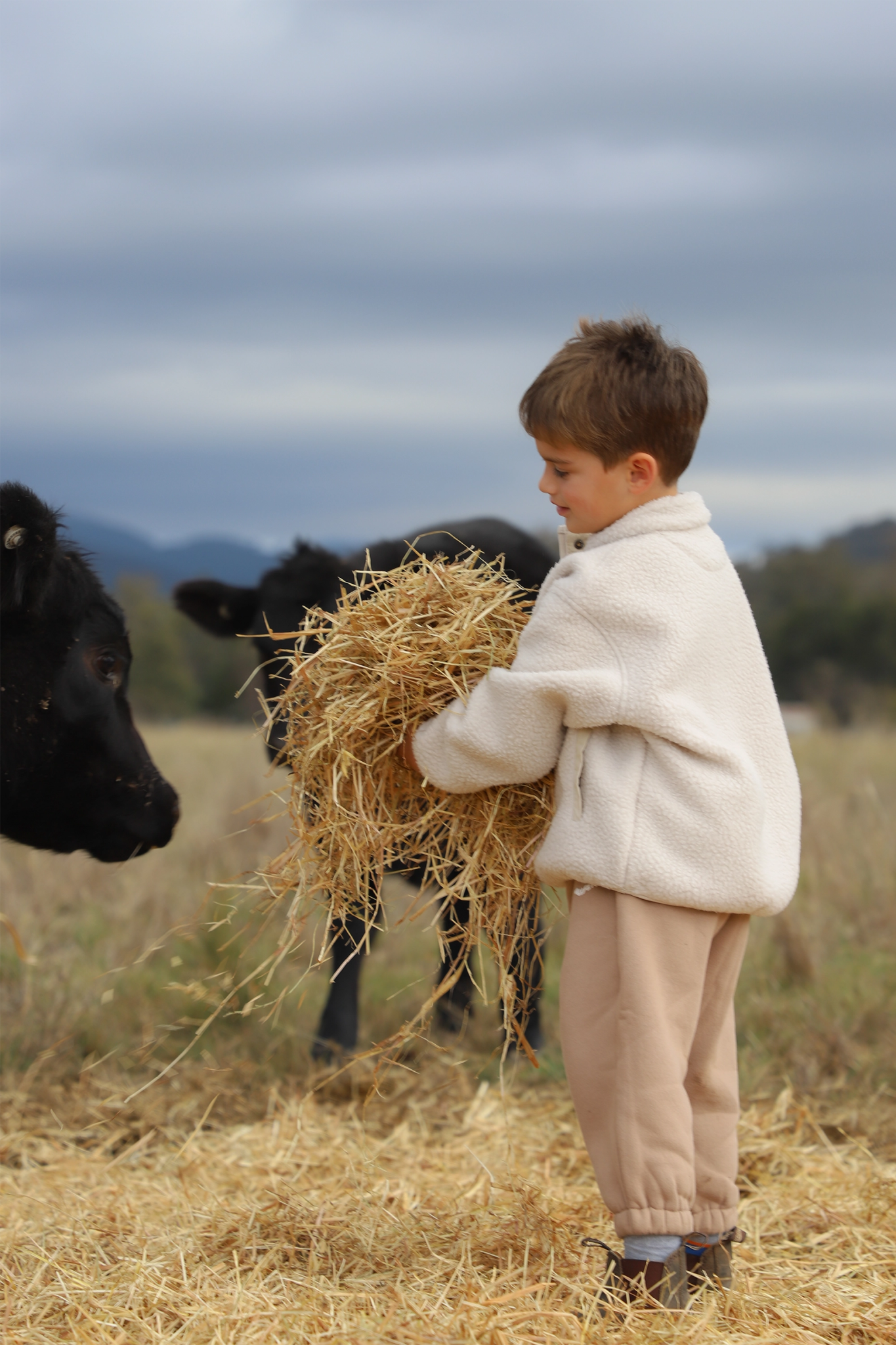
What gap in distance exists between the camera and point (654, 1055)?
250cm

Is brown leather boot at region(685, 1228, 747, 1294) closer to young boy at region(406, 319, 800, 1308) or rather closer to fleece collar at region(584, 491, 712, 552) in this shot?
young boy at region(406, 319, 800, 1308)

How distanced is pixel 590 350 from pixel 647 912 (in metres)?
1.24

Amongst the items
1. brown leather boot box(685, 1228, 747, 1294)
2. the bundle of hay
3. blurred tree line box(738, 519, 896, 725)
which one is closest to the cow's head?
the bundle of hay

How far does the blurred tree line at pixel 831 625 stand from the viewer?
26.0 metres

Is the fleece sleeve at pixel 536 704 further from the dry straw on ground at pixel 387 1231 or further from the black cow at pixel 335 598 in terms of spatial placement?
the black cow at pixel 335 598

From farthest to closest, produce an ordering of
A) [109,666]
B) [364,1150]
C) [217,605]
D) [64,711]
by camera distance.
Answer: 1. [217,605]
2. [364,1150]
3. [109,666]
4. [64,711]

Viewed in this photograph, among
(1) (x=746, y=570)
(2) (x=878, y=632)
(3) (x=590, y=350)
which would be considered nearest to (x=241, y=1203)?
(3) (x=590, y=350)

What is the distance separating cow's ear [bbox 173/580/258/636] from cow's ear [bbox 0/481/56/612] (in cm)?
219

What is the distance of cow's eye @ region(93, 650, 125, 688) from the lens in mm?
3680

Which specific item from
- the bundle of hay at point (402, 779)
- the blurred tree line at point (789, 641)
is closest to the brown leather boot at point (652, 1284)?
the bundle of hay at point (402, 779)

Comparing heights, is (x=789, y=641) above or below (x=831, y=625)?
below

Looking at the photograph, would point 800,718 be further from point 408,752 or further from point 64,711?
point 408,752

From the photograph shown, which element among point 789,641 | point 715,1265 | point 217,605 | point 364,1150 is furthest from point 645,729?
point 789,641

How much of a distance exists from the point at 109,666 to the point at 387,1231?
1.85m
